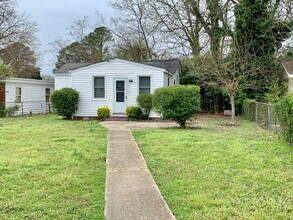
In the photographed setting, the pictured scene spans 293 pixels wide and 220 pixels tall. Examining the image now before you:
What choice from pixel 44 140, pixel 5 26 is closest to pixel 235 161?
pixel 44 140

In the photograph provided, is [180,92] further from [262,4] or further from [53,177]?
[262,4]

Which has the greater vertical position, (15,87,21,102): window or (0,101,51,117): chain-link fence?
(15,87,21,102): window

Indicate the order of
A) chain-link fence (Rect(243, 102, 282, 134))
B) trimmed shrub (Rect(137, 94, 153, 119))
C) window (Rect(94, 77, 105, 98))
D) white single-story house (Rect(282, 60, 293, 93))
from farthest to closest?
white single-story house (Rect(282, 60, 293, 93))
window (Rect(94, 77, 105, 98))
trimmed shrub (Rect(137, 94, 153, 119))
chain-link fence (Rect(243, 102, 282, 134))

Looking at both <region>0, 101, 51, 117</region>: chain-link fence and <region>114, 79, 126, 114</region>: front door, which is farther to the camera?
<region>0, 101, 51, 117</region>: chain-link fence

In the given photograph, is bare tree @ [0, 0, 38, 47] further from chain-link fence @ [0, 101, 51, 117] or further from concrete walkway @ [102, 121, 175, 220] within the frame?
concrete walkway @ [102, 121, 175, 220]

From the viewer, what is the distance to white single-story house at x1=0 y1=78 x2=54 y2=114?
70.9 feet

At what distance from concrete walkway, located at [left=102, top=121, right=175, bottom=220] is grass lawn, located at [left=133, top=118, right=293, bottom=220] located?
169mm

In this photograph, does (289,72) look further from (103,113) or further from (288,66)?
(103,113)

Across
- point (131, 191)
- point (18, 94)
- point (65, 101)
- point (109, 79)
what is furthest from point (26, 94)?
point (131, 191)

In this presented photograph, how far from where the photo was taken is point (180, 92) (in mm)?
12328

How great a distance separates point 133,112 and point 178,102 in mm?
4851

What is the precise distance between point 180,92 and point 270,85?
8805 mm

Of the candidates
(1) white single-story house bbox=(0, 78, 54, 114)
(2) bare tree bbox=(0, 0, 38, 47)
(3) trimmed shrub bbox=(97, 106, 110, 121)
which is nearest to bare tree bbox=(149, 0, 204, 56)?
(1) white single-story house bbox=(0, 78, 54, 114)

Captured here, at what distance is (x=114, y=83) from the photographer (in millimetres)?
17672
